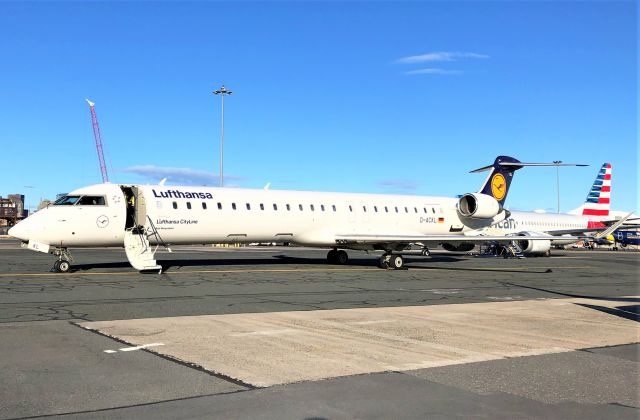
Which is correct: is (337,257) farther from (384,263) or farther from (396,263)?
(396,263)

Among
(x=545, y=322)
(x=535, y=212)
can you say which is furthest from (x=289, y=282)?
(x=535, y=212)

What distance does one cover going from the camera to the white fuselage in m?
19.6

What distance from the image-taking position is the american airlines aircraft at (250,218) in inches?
773

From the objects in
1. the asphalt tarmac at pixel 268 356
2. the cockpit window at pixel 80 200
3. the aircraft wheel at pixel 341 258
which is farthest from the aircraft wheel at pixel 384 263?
the cockpit window at pixel 80 200

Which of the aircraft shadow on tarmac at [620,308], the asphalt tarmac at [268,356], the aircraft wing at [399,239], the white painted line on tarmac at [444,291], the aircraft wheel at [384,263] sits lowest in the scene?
the aircraft shadow on tarmac at [620,308]

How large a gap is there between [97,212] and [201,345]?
13852 mm

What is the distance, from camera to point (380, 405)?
17.0ft

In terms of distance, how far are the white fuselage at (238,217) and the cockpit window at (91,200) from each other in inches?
4.8

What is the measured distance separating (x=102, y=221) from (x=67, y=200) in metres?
1.41

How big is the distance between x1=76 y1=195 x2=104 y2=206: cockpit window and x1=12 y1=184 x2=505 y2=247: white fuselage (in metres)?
0.12

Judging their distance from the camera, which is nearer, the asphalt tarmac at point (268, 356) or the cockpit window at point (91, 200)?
the asphalt tarmac at point (268, 356)

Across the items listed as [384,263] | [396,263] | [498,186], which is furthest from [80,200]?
[498,186]

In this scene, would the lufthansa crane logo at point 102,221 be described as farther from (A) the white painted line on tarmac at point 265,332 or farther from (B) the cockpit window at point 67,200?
(A) the white painted line on tarmac at point 265,332

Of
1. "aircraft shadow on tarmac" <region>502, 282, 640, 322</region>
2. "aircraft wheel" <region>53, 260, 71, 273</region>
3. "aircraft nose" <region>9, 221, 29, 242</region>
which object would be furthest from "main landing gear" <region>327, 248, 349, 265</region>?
"aircraft nose" <region>9, 221, 29, 242</region>
